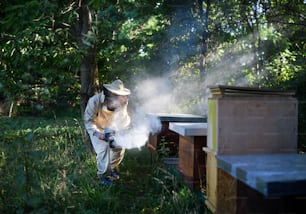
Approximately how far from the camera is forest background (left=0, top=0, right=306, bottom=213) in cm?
Answer: 315

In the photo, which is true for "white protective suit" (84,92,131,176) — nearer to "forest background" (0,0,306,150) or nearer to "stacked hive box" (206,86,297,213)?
"forest background" (0,0,306,150)

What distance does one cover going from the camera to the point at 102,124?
4074mm

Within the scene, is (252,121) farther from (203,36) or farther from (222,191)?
(203,36)

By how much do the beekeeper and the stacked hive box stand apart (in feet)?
6.31

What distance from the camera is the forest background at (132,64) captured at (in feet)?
10.3

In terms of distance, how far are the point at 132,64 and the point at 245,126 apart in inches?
154

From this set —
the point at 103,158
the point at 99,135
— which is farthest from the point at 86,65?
the point at 103,158

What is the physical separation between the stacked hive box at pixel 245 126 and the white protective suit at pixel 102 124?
2.09 m

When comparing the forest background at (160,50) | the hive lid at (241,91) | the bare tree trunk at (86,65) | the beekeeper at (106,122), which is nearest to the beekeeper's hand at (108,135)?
the beekeeper at (106,122)

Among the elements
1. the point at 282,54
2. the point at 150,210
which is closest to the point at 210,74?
the point at 282,54

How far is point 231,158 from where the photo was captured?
5.96 feet

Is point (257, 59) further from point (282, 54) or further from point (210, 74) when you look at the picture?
point (210, 74)

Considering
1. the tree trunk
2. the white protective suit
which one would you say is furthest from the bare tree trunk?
the tree trunk

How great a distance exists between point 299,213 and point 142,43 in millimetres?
3981
